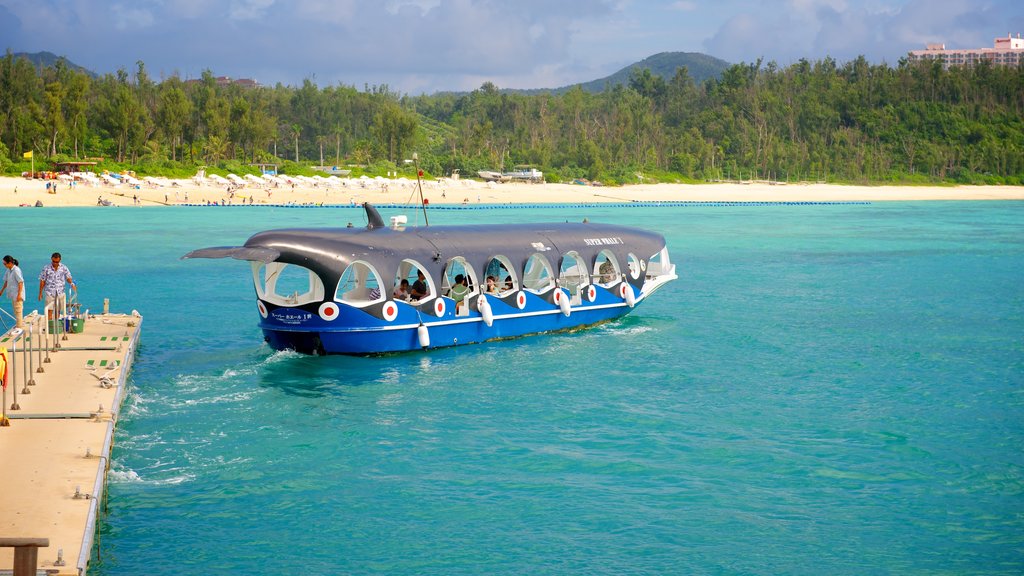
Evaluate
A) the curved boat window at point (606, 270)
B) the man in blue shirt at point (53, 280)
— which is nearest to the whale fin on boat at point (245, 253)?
the man in blue shirt at point (53, 280)

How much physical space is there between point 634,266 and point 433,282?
684 cm

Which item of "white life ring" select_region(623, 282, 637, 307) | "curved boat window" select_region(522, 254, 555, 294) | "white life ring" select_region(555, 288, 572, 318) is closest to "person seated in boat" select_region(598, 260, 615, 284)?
"white life ring" select_region(623, 282, 637, 307)

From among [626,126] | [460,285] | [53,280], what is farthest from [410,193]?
[53,280]

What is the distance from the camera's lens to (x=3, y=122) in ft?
334

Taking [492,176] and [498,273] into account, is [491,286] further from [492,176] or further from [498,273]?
[492,176]

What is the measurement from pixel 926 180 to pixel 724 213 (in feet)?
197

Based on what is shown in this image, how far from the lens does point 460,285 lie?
23812 mm

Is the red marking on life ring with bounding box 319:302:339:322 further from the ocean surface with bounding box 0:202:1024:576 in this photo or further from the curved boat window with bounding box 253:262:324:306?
the ocean surface with bounding box 0:202:1024:576

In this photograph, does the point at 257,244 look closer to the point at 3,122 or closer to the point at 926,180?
the point at 3,122

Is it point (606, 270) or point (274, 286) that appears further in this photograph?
point (606, 270)

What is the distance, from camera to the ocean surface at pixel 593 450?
13.1 m

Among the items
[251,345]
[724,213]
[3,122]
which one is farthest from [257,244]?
[3,122]

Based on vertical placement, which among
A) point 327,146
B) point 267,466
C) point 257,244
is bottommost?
point 267,466

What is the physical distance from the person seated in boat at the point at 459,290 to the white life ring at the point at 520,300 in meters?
1.26
